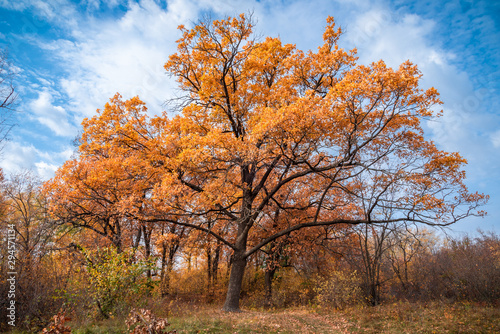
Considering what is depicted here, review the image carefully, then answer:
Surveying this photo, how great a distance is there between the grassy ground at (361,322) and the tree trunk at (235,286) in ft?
7.26

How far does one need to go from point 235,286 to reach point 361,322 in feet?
16.6

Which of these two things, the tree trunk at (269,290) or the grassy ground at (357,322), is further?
the tree trunk at (269,290)

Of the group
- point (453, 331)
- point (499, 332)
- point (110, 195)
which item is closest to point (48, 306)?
point (110, 195)

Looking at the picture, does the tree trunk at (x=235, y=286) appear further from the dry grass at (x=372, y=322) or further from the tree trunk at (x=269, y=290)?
the tree trunk at (x=269, y=290)

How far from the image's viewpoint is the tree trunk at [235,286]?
1179 cm

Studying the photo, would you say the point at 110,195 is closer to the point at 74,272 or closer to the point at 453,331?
the point at 74,272

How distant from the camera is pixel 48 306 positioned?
8.36 meters

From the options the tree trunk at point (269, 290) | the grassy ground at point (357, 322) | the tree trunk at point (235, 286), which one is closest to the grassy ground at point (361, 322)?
the grassy ground at point (357, 322)

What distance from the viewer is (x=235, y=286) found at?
12.0 metres

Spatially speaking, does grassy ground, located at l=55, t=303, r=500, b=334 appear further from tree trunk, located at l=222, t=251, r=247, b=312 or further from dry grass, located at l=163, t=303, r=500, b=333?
tree trunk, located at l=222, t=251, r=247, b=312

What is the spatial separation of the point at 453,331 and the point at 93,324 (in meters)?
10.4

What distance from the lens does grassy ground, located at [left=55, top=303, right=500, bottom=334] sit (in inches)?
302

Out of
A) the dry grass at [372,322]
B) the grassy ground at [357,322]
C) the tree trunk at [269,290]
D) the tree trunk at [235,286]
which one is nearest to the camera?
the grassy ground at [357,322]

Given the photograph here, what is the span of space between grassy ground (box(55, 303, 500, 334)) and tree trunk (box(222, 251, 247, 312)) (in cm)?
221
